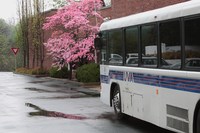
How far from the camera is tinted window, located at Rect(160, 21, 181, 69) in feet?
28.0

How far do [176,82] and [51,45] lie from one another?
77.4 feet

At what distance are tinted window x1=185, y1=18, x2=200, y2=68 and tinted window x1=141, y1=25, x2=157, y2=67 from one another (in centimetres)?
141

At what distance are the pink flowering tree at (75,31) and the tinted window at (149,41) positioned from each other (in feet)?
59.7

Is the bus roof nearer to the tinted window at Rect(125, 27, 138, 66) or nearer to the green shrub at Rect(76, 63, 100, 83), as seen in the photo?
the tinted window at Rect(125, 27, 138, 66)

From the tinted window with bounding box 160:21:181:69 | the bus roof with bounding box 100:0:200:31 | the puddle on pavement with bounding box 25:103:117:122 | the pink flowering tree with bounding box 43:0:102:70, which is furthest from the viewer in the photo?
the pink flowering tree with bounding box 43:0:102:70

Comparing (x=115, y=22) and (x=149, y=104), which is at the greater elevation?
(x=115, y=22)

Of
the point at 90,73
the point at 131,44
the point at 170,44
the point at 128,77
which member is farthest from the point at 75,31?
the point at 170,44

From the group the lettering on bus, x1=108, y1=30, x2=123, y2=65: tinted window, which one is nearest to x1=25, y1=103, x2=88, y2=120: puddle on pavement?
x1=108, y1=30, x2=123, y2=65: tinted window

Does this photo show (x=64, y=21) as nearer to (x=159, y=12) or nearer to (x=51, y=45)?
(x=51, y=45)

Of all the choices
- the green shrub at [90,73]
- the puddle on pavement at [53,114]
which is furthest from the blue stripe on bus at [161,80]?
the green shrub at [90,73]

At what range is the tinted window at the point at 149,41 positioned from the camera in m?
9.61

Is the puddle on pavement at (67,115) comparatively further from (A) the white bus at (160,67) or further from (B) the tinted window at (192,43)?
(B) the tinted window at (192,43)

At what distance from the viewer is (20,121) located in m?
12.2

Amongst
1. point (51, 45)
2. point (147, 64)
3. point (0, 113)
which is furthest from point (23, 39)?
point (147, 64)
